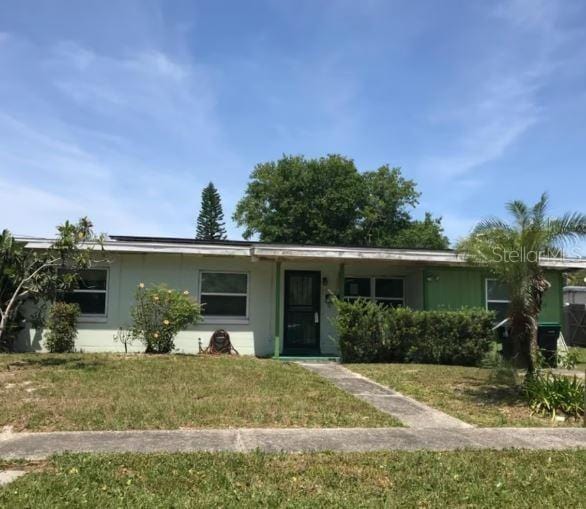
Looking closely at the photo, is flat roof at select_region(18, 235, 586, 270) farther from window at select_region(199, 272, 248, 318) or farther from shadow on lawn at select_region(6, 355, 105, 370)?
shadow on lawn at select_region(6, 355, 105, 370)

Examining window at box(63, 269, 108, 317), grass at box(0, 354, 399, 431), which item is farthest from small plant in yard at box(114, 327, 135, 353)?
grass at box(0, 354, 399, 431)

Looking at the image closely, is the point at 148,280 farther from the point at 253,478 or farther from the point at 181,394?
the point at 253,478

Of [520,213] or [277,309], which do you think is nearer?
[520,213]

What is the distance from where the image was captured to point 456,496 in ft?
15.1

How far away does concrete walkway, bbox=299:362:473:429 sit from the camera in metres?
7.41

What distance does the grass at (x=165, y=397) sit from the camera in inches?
272

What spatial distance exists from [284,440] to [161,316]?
7.90 meters

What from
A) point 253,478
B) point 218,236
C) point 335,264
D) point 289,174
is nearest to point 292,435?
point 253,478

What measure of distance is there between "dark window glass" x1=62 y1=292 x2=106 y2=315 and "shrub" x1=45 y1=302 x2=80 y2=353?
1.93 feet

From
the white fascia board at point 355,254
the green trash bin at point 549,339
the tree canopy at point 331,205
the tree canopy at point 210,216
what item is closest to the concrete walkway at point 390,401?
the white fascia board at point 355,254

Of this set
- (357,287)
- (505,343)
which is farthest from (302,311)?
(505,343)

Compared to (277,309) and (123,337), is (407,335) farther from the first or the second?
(123,337)

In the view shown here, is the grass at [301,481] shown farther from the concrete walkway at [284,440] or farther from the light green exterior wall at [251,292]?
the light green exterior wall at [251,292]

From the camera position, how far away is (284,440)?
612cm
